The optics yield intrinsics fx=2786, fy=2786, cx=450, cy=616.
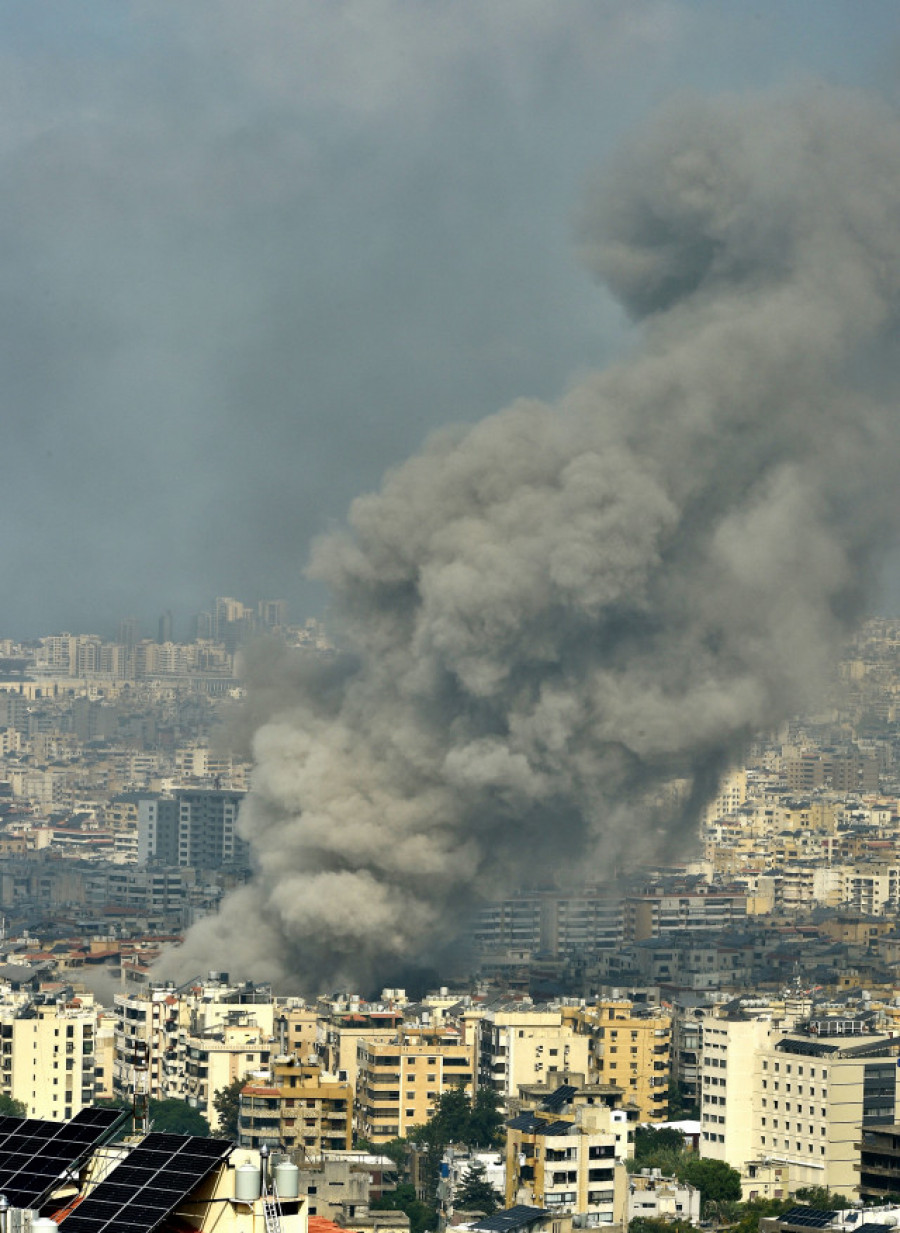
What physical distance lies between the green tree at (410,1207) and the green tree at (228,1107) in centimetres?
259

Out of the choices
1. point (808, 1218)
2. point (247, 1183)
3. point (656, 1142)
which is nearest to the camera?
point (247, 1183)

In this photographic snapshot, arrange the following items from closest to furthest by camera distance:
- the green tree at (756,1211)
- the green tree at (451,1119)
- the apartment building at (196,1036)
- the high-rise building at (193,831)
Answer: the green tree at (756,1211) < the green tree at (451,1119) < the apartment building at (196,1036) < the high-rise building at (193,831)

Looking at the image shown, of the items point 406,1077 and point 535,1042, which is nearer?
point 406,1077

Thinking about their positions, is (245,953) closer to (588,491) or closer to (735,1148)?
(588,491)

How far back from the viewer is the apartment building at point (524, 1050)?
121 feet

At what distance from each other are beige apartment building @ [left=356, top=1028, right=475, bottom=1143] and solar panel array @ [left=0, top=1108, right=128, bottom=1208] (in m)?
23.9

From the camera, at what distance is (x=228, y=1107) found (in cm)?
3378

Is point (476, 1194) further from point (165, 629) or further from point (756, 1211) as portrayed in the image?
point (165, 629)

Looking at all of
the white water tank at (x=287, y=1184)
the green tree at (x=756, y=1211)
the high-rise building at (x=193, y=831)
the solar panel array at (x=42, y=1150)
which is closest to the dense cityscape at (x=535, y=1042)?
the white water tank at (x=287, y=1184)

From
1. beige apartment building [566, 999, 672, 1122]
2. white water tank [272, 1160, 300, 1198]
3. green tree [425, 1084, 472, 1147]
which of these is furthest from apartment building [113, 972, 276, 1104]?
white water tank [272, 1160, 300, 1198]

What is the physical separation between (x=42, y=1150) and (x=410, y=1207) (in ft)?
59.7

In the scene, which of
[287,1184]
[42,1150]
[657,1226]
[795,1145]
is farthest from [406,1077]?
[287,1184]

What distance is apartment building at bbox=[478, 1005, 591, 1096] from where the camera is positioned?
3691cm

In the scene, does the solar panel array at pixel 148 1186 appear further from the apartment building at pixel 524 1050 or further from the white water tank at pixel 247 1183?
the apartment building at pixel 524 1050
